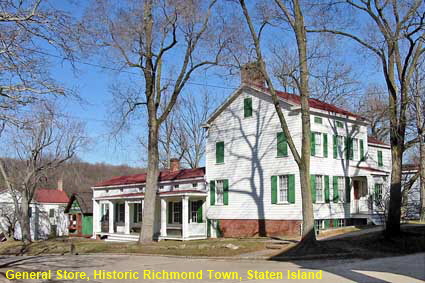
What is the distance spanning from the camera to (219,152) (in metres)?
32.0

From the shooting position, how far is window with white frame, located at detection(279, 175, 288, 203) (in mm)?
27766

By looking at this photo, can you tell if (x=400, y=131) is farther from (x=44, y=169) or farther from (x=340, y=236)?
(x=44, y=169)

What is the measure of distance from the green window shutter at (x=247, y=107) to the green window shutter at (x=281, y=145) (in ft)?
9.58

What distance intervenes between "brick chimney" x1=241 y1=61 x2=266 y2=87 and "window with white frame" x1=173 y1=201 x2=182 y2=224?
33.7 feet

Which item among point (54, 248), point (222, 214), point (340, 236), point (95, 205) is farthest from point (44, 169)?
point (340, 236)

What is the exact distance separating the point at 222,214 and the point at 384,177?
35.0 feet

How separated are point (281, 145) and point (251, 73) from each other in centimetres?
490

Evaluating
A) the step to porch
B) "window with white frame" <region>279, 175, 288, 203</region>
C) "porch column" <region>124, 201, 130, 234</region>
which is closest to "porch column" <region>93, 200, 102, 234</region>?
the step to porch

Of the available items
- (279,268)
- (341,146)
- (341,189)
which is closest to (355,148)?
(341,146)

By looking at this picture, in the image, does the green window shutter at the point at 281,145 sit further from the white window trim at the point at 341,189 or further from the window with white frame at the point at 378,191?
the window with white frame at the point at 378,191

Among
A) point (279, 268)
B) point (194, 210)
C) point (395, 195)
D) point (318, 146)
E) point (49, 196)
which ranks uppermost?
point (318, 146)

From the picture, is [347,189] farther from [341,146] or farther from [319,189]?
[319,189]

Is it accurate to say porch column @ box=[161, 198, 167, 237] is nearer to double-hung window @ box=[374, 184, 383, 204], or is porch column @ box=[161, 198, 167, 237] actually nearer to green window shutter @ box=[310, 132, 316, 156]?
green window shutter @ box=[310, 132, 316, 156]

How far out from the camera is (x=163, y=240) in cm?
3192
